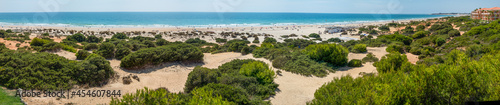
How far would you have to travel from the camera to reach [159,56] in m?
13.9

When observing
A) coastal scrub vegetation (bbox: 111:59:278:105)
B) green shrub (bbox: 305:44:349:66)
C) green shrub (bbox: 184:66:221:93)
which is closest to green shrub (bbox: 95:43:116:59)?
coastal scrub vegetation (bbox: 111:59:278:105)

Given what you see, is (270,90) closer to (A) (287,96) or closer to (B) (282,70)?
(A) (287,96)

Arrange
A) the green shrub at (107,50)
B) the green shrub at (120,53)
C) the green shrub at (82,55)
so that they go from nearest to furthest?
the green shrub at (82,55)
the green shrub at (107,50)
the green shrub at (120,53)

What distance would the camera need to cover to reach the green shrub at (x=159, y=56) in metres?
13.0

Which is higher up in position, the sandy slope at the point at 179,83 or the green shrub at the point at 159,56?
the green shrub at the point at 159,56

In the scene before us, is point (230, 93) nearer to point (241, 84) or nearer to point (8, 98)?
point (241, 84)

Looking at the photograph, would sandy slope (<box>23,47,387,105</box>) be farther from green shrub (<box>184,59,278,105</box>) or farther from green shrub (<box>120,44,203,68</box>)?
green shrub (<box>184,59,278,105</box>)

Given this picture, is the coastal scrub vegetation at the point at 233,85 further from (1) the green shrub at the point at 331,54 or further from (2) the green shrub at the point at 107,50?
(2) the green shrub at the point at 107,50

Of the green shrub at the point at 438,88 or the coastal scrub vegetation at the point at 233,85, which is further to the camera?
the coastal scrub vegetation at the point at 233,85

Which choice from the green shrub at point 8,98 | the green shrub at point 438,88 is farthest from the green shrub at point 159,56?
the green shrub at point 438,88

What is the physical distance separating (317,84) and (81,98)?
9.92 meters

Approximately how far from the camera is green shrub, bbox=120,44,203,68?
511 inches

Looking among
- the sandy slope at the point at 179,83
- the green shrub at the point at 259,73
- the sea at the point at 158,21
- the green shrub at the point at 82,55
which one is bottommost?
the sandy slope at the point at 179,83

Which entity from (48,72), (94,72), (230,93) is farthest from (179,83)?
(230,93)
